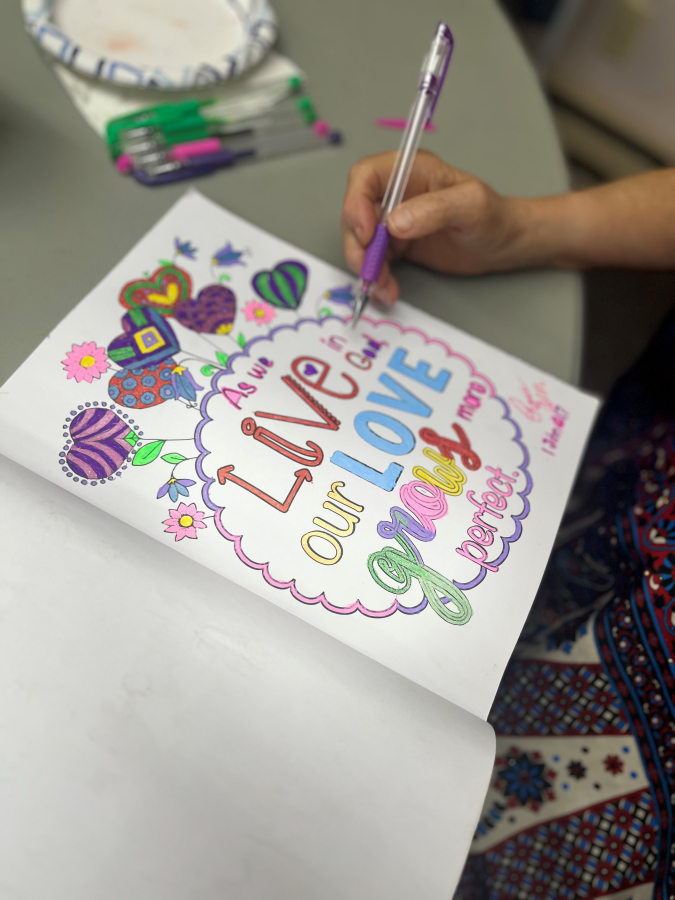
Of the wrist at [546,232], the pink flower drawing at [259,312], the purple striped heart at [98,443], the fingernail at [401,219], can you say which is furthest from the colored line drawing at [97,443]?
the wrist at [546,232]

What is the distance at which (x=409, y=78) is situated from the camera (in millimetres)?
611

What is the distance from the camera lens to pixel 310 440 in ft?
1.36

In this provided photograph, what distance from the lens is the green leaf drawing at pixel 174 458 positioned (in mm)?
389

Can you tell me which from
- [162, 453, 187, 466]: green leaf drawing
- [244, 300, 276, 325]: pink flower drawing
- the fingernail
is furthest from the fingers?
[162, 453, 187, 466]: green leaf drawing

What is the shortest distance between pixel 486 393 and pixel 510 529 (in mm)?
108

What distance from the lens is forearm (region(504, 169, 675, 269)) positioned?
53 cm

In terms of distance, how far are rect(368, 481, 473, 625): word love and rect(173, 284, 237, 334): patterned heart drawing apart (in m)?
0.18

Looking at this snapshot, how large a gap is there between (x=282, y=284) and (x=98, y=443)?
7.3 inches

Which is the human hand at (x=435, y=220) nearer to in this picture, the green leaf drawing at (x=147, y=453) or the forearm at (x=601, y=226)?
the forearm at (x=601, y=226)

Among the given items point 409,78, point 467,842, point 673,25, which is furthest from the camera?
point 673,25

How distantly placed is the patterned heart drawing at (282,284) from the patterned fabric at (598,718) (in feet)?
1.06

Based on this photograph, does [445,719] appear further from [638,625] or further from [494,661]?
[638,625]

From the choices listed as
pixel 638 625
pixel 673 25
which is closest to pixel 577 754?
pixel 638 625
